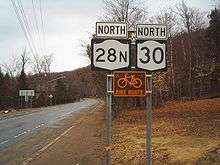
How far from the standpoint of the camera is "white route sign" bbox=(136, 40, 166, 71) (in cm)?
728

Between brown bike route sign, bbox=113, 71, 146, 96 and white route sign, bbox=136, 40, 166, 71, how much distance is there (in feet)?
0.50

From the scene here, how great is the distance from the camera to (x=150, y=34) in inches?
290

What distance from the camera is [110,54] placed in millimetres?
7297

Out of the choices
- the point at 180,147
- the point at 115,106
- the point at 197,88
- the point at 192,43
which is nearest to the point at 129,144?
the point at 180,147

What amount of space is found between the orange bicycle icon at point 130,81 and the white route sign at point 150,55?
0.21m

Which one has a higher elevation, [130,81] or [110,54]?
[110,54]

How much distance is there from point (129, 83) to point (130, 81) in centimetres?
3

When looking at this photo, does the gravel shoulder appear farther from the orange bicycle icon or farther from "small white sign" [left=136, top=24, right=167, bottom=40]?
"small white sign" [left=136, top=24, right=167, bottom=40]

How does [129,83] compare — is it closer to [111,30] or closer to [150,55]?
[150,55]

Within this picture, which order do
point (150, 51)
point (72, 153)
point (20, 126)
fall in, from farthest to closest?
1. point (20, 126)
2. point (72, 153)
3. point (150, 51)

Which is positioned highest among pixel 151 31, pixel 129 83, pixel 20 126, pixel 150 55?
pixel 151 31

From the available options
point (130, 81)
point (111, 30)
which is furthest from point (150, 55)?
point (111, 30)

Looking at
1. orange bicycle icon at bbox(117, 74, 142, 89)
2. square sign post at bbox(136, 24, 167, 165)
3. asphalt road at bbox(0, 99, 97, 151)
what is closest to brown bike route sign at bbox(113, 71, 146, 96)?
orange bicycle icon at bbox(117, 74, 142, 89)

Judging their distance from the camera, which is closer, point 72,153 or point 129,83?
point 129,83
